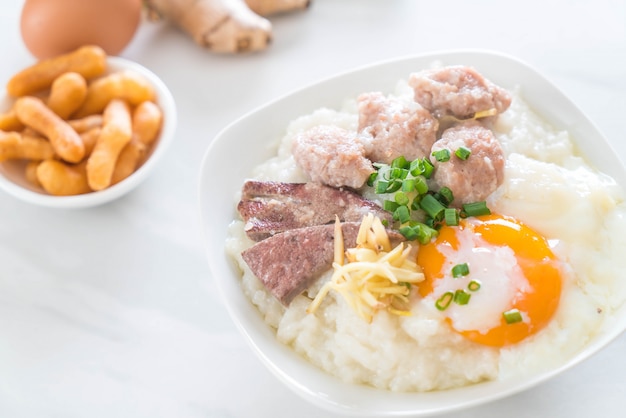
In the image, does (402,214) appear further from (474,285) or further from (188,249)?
(188,249)

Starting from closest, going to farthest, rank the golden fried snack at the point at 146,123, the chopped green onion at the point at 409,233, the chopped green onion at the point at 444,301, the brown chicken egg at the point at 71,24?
the chopped green onion at the point at 444,301
the chopped green onion at the point at 409,233
the golden fried snack at the point at 146,123
the brown chicken egg at the point at 71,24

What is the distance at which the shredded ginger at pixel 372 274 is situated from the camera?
2.63 meters

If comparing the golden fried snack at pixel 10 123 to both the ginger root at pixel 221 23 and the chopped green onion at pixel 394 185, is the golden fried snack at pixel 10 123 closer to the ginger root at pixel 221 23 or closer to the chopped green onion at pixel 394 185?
the ginger root at pixel 221 23

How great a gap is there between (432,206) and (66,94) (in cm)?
224

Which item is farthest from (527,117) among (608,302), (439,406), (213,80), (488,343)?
(213,80)

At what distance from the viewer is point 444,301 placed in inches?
107

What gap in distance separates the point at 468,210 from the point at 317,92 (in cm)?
121

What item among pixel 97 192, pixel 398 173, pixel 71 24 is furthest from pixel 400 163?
pixel 71 24

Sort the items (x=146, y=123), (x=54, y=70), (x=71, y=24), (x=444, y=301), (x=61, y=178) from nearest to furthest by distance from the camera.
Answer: (x=444, y=301), (x=61, y=178), (x=146, y=123), (x=54, y=70), (x=71, y=24)

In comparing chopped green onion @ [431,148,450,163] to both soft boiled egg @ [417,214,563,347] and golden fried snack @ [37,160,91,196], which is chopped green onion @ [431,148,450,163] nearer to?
soft boiled egg @ [417,214,563,347]

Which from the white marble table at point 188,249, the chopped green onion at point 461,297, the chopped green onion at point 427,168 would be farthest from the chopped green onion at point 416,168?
the white marble table at point 188,249

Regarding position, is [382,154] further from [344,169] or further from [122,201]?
[122,201]

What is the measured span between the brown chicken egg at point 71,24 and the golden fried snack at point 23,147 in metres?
0.86

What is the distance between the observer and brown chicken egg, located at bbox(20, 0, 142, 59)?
13.5ft
